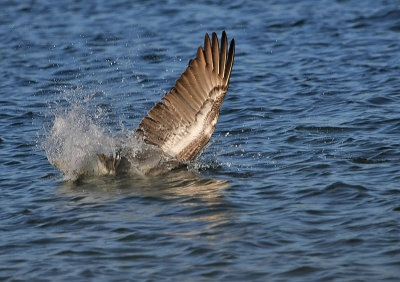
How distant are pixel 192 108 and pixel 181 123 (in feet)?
0.56

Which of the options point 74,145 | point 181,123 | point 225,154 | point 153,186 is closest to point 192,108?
point 181,123

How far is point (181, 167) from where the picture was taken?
8.72 m

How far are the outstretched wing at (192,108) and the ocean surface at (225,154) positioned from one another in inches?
12.4

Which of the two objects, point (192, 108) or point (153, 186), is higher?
point (192, 108)

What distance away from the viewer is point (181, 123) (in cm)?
851

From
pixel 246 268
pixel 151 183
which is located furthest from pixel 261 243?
pixel 151 183

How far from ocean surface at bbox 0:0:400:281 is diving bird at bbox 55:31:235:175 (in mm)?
150

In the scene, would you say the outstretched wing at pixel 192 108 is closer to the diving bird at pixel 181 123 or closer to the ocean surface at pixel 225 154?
the diving bird at pixel 181 123

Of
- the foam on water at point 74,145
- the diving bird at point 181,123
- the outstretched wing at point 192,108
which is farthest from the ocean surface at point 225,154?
the outstretched wing at point 192,108

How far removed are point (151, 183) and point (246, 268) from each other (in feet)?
7.66

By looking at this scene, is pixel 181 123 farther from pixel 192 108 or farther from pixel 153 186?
pixel 153 186

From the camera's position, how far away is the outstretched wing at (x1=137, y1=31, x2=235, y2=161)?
8391 mm

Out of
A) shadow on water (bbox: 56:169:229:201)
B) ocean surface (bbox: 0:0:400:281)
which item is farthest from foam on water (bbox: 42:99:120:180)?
shadow on water (bbox: 56:169:229:201)

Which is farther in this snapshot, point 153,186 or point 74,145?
point 74,145
